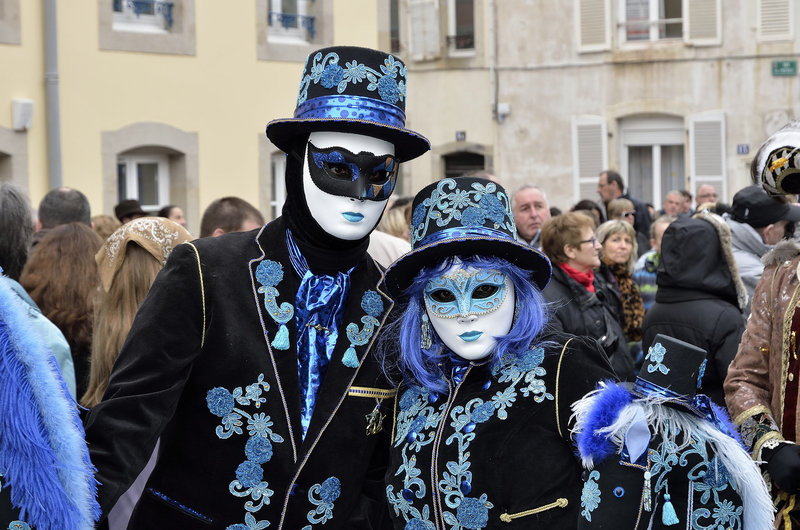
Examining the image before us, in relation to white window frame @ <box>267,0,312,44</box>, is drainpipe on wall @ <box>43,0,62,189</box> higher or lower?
lower

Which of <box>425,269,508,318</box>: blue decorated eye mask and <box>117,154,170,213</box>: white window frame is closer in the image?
<box>425,269,508,318</box>: blue decorated eye mask

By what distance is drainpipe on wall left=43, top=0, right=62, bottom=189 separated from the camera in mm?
10055

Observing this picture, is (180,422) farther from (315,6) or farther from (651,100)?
(651,100)

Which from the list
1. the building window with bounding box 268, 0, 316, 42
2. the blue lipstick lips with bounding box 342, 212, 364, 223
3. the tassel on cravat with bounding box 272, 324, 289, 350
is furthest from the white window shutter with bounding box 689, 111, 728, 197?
the tassel on cravat with bounding box 272, 324, 289, 350

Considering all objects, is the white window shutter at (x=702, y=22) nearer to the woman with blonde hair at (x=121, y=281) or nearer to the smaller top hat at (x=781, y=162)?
the smaller top hat at (x=781, y=162)

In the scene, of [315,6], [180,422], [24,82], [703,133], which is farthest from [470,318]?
[703,133]

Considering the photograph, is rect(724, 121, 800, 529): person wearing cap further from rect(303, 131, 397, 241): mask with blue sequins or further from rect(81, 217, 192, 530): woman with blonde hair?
rect(81, 217, 192, 530): woman with blonde hair

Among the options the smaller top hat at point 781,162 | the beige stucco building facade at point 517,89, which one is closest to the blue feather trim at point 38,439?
the smaller top hat at point 781,162

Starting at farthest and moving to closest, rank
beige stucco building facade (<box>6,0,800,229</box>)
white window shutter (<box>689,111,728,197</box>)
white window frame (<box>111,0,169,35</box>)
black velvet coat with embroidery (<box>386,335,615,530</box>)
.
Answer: white window shutter (<box>689,111,728,197</box>)
beige stucco building facade (<box>6,0,800,229</box>)
white window frame (<box>111,0,169,35</box>)
black velvet coat with embroidery (<box>386,335,615,530</box>)

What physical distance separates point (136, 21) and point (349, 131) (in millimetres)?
8772

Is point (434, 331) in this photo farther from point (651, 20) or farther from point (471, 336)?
point (651, 20)

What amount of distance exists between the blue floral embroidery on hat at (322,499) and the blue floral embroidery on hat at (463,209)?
0.64 metres

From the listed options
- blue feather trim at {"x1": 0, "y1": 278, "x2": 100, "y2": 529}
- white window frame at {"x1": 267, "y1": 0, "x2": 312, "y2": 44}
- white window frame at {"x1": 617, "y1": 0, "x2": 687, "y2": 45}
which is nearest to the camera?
blue feather trim at {"x1": 0, "y1": 278, "x2": 100, "y2": 529}

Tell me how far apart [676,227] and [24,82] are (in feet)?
21.8
